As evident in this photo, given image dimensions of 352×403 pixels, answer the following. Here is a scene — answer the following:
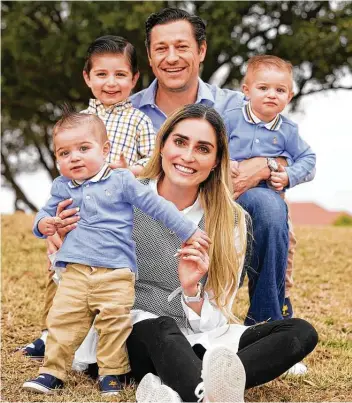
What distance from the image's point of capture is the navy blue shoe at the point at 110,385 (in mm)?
3297

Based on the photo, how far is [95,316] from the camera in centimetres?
335

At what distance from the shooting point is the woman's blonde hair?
3.47 m

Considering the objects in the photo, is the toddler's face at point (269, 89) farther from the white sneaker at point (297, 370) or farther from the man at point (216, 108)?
the white sneaker at point (297, 370)

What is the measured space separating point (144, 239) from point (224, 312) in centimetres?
53

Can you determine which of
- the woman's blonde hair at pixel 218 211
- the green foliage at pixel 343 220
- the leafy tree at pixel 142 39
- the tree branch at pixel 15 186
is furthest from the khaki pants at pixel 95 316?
the tree branch at pixel 15 186

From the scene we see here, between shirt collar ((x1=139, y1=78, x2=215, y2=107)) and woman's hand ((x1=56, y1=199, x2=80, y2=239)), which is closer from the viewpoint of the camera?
woman's hand ((x1=56, y1=199, x2=80, y2=239))

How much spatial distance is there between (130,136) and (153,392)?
1.61 metres

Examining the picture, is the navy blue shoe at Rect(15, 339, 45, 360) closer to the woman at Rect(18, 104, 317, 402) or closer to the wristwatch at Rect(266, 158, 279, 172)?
the woman at Rect(18, 104, 317, 402)

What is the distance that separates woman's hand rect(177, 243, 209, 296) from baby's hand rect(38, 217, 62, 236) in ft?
1.95

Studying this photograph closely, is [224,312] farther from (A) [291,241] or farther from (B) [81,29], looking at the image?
(B) [81,29]

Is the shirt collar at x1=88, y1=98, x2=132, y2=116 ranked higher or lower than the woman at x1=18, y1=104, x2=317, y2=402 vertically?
higher

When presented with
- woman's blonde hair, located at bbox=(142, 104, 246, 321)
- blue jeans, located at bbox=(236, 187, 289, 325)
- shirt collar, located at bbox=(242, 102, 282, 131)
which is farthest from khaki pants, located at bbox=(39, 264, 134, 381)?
shirt collar, located at bbox=(242, 102, 282, 131)

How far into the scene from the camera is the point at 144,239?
3.56m

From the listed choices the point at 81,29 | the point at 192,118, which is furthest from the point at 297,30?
the point at 192,118
